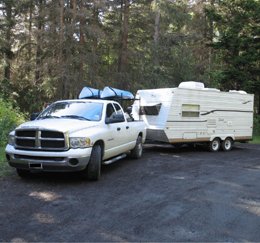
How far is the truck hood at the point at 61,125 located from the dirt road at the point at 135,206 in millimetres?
1192

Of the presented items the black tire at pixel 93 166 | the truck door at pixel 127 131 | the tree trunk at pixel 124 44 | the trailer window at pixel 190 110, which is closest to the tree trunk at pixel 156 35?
the tree trunk at pixel 124 44

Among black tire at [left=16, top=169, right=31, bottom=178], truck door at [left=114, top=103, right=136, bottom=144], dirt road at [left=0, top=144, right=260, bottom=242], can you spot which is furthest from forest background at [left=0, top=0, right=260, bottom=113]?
dirt road at [left=0, top=144, right=260, bottom=242]

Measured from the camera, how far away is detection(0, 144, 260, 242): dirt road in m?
5.25

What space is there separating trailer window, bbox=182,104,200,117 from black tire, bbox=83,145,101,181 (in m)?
6.53

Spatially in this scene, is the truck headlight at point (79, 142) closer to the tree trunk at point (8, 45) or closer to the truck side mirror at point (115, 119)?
the truck side mirror at point (115, 119)

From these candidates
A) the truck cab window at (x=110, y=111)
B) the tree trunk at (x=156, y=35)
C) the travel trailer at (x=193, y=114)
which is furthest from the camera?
the tree trunk at (x=156, y=35)

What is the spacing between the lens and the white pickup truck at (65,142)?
7934 mm

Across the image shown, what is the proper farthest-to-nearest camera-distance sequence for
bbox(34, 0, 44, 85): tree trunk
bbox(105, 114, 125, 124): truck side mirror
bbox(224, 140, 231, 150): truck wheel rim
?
1. bbox(34, 0, 44, 85): tree trunk
2. bbox(224, 140, 231, 150): truck wheel rim
3. bbox(105, 114, 125, 124): truck side mirror

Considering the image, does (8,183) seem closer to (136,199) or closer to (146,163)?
(136,199)

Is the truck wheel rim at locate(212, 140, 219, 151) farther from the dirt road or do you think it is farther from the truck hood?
the truck hood

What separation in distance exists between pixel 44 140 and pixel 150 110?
713cm

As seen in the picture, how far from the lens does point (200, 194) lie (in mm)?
7594

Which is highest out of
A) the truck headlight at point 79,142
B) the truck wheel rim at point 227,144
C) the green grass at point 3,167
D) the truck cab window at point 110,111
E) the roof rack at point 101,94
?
the roof rack at point 101,94

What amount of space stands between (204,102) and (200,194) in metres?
7.77
